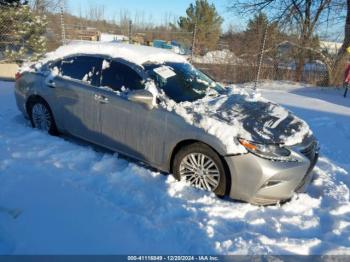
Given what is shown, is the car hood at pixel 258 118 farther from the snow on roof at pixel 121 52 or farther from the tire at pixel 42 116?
the tire at pixel 42 116

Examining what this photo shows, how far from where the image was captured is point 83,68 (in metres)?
4.92

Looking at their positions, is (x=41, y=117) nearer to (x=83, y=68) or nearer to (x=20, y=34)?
(x=83, y=68)

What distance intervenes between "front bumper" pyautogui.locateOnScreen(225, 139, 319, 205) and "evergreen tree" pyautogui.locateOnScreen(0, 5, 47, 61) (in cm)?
1149

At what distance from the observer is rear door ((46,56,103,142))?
466 cm

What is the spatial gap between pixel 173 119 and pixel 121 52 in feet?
4.87

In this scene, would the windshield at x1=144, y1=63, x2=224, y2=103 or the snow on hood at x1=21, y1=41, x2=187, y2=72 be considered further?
the snow on hood at x1=21, y1=41, x2=187, y2=72

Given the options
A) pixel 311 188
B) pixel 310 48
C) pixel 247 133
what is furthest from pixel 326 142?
pixel 310 48

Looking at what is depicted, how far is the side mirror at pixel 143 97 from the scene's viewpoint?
4023 mm

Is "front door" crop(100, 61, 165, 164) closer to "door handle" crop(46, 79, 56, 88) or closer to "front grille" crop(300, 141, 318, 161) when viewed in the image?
"door handle" crop(46, 79, 56, 88)

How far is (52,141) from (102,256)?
2.65 metres

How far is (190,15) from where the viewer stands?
103 ft

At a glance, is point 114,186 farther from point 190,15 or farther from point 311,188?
point 190,15

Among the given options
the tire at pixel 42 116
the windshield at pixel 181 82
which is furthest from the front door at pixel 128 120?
the tire at pixel 42 116

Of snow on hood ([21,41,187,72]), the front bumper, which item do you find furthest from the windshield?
the front bumper
